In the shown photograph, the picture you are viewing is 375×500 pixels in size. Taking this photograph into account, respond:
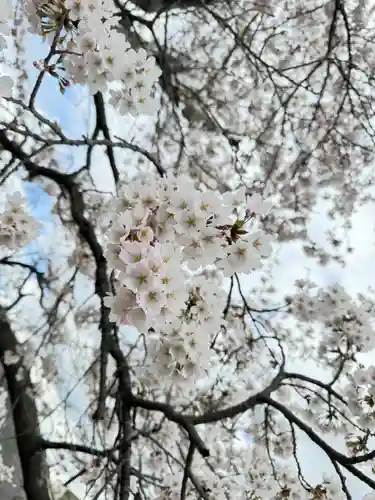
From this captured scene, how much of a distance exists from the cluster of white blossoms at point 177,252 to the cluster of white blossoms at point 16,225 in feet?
2.90

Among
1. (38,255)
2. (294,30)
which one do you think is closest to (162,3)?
(294,30)

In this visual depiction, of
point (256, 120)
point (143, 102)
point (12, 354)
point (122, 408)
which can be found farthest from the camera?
point (256, 120)

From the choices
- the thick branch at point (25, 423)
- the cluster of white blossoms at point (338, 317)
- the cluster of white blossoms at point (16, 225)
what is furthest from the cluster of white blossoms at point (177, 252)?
the thick branch at point (25, 423)

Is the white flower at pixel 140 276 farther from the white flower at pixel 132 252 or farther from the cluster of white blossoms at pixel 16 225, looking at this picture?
the cluster of white blossoms at pixel 16 225

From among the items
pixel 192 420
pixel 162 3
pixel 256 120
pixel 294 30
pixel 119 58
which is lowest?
pixel 192 420

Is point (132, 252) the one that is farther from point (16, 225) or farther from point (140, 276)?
point (16, 225)

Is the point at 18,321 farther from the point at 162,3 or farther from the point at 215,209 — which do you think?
the point at 215,209

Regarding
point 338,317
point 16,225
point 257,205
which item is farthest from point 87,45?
point 338,317

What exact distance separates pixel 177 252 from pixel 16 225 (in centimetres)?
115

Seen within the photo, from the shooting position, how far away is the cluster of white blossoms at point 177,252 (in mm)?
1029

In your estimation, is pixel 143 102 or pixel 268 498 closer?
pixel 143 102

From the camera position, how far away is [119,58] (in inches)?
55.4

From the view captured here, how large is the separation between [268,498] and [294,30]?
3713 mm

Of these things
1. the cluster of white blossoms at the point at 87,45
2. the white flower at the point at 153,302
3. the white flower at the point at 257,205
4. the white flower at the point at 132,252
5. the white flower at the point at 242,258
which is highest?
the cluster of white blossoms at the point at 87,45
